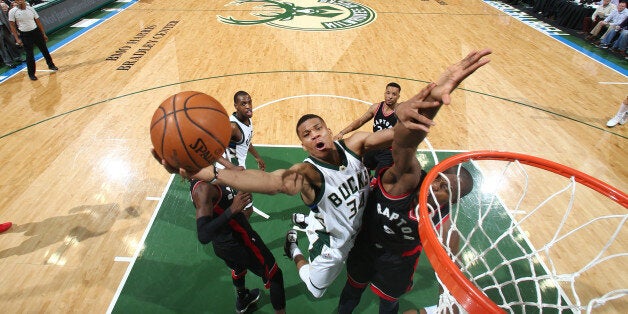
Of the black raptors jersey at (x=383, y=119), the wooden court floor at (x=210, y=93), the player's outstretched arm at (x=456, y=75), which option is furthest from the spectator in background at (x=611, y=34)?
the player's outstretched arm at (x=456, y=75)

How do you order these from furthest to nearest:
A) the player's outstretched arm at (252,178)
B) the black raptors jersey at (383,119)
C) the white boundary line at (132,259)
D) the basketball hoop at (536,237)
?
the black raptors jersey at (383,119)
the white boundary line at (132,259)
the basketball hoop at (536,237)
the player's outstretched arm at (252,178)

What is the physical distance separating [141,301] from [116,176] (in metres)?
2.43

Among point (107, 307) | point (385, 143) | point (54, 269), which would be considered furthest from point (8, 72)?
point (385, 143)

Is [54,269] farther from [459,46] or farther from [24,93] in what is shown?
[459,46]

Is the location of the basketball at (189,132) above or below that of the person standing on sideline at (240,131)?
above

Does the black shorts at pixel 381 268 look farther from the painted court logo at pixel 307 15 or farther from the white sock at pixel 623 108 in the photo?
the painted court logo at pixel 307 15

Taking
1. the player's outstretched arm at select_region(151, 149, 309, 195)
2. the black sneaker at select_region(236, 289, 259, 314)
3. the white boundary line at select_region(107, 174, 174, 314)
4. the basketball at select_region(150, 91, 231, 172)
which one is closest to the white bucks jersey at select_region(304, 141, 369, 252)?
the player's outstretched arm at select_region(151, 149, 309, 195)

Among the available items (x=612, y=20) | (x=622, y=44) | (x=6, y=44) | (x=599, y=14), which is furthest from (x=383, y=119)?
(x=599, y=14)

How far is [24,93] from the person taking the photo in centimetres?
759

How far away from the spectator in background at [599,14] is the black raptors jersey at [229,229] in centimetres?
1304

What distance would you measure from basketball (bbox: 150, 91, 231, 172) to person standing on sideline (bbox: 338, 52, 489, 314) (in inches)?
43.7

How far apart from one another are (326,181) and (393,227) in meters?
0.59

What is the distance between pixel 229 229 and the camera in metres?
2.93

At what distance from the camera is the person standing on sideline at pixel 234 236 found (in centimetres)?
282
